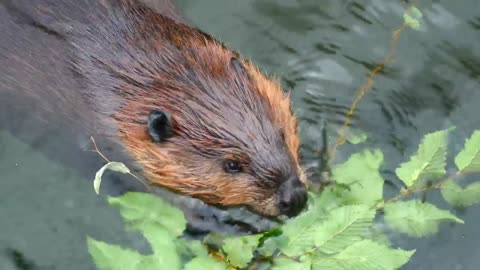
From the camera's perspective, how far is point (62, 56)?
10.7ft

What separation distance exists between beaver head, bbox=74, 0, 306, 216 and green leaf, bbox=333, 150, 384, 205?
20 centimetres

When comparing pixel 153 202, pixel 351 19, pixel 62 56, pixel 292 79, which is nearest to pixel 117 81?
pixel 62 56

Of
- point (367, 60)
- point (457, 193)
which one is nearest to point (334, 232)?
point (457, 193)

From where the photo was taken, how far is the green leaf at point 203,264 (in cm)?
241

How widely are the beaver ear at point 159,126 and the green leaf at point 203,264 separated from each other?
0.69m

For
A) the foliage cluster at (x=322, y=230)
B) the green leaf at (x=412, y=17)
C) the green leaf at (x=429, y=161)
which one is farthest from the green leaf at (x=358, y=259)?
the green leaf at (x=412, y=17)

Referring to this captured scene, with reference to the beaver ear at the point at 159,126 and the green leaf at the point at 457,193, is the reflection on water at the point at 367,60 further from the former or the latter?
the beaver ear at the point at 159,126

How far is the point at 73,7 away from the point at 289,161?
106cm

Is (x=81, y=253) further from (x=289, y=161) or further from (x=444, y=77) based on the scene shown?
(x=444, y=77)

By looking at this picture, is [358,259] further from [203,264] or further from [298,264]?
[203,264]

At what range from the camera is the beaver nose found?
304cm

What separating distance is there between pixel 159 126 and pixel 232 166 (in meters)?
0.31

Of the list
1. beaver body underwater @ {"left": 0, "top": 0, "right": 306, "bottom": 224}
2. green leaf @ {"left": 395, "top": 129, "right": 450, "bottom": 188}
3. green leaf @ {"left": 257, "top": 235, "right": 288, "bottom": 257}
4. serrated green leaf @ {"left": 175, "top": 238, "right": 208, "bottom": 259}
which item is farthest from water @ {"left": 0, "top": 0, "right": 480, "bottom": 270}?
serrated green leaf @ {"left": 175, "top": 238, "right": 208, "bottom": 259}

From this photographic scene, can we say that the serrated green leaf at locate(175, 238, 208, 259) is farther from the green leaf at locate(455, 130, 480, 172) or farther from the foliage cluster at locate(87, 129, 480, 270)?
the green leaf at locate(455, 130, 480, 172)
